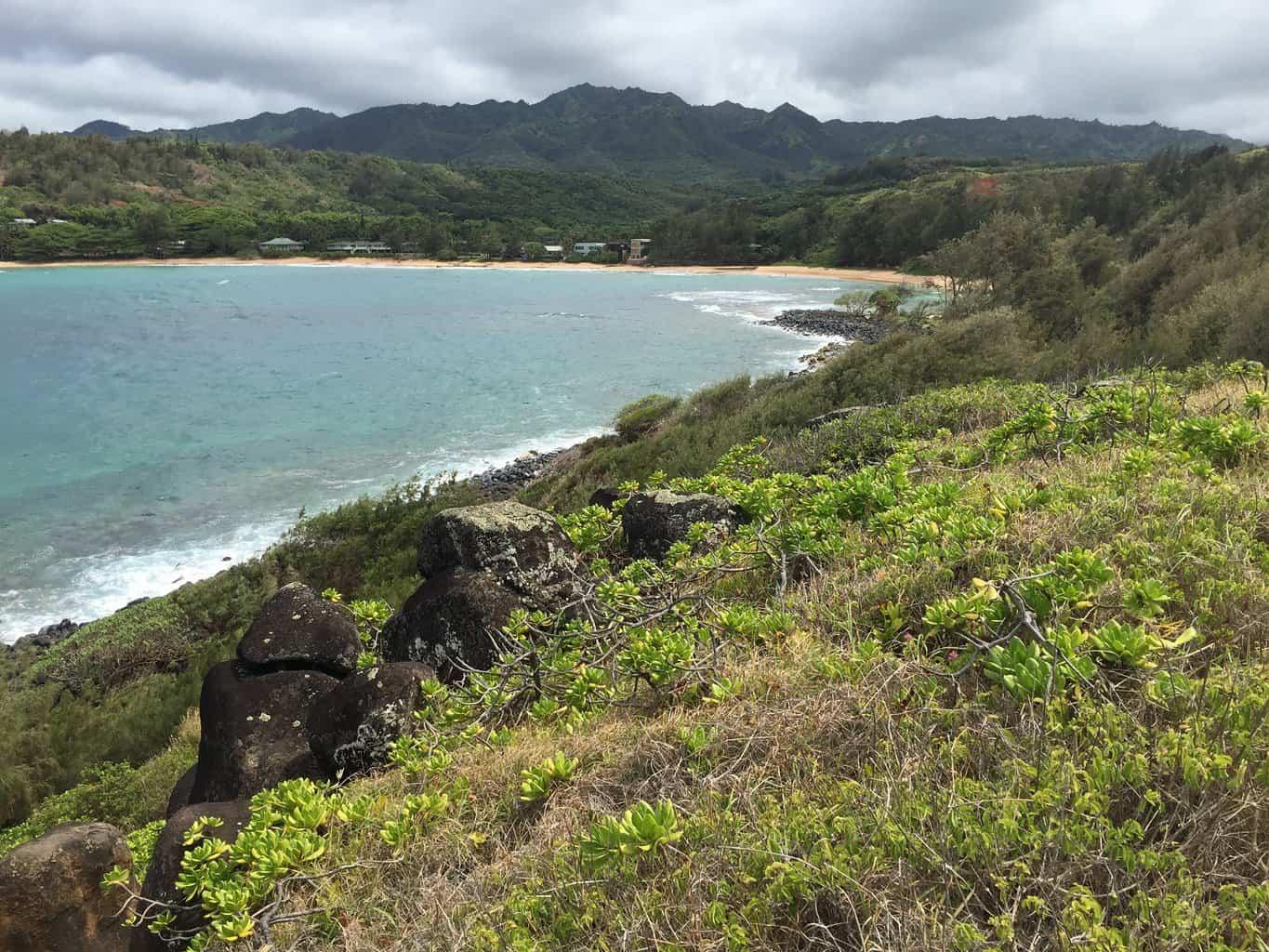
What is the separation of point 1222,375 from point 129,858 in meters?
10.6

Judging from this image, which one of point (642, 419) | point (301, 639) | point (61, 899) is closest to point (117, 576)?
point (642, 419)

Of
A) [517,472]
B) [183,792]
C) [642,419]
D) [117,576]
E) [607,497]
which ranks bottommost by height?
[117,576]

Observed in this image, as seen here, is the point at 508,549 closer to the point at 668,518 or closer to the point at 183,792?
the point at 668,518

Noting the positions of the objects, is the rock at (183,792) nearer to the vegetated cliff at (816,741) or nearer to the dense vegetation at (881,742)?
the vegetated cliff at (816,741)

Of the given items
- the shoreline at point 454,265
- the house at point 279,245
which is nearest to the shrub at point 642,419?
the shoreline at point 454,265

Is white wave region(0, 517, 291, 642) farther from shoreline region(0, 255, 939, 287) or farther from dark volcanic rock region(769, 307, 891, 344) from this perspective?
shoreline region(0, 255, 939, 287)

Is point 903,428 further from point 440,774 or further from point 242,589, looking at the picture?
point 242,589

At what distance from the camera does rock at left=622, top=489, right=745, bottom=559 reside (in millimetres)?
6289

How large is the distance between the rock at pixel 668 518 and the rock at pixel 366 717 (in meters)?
2.43

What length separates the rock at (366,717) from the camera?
4230 mm

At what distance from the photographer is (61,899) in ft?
12.3

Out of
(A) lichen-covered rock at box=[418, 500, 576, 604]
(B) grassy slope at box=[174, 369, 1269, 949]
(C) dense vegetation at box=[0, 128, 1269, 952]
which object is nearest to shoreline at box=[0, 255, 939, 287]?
(A) lichen-covered rock at box=[418, 500, 576, 604]

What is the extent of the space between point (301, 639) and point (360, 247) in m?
125

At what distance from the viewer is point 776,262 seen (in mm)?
109000
